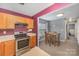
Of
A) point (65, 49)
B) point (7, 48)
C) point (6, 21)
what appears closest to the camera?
point (65, 49)

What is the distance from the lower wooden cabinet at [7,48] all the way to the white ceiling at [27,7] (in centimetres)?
68

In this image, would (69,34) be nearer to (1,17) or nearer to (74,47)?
(74,47)

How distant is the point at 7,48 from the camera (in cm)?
202

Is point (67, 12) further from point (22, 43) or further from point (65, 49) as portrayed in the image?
point (22, 43)

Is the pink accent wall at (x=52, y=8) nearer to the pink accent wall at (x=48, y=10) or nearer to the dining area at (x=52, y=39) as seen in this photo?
the pink accent wall at (x=48, y=10)

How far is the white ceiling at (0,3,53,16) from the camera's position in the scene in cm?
180

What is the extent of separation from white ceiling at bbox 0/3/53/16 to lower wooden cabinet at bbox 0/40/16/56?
0.68 m

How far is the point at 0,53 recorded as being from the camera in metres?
1.77

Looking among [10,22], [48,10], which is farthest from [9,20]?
[48,10]

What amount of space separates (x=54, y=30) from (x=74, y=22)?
0.39 m

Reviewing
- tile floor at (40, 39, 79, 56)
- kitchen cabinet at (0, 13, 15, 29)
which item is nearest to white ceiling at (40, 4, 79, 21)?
tile floor at (40, 39, 79, 56)

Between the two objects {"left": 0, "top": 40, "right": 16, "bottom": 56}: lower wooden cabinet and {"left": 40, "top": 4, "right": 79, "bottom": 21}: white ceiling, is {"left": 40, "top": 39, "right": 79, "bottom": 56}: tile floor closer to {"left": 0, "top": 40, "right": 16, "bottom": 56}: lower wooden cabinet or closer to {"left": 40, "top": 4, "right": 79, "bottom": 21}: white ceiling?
{"left": 40, "top": 4, "right": 79, "bottom": 21}: white ceiling

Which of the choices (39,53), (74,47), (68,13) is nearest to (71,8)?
(68,13)

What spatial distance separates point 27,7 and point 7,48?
90 centimetres
